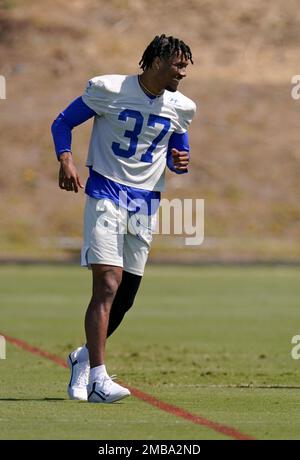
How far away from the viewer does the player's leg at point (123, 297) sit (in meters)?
9.62

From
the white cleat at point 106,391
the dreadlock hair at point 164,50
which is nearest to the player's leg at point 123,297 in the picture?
the white cleat at point 106,391

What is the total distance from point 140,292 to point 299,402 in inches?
690

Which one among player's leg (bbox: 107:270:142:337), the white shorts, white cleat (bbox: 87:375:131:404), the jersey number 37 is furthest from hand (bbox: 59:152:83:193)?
white cleat (bbox: 87:375:131:404)

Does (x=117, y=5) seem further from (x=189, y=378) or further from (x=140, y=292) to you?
(x=189, y=378)

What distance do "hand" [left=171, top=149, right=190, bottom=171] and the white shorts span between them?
43 centimetres

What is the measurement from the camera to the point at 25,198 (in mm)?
56219

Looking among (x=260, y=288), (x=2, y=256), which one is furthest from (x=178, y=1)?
(x=260, y=288)

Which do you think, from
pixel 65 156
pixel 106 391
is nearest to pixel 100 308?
pixel 106 391

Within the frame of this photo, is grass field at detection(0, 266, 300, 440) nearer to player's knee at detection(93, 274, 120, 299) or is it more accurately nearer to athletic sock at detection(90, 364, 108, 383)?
athletic sock at detection(90, 364, 108, 383)

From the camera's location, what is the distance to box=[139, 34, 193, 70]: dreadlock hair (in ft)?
31.1

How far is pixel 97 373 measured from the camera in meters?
9.15

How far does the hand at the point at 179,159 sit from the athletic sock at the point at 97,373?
1.54 meters

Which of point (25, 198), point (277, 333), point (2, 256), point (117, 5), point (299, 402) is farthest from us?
point (117, 5)

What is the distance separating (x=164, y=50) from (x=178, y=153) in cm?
73
